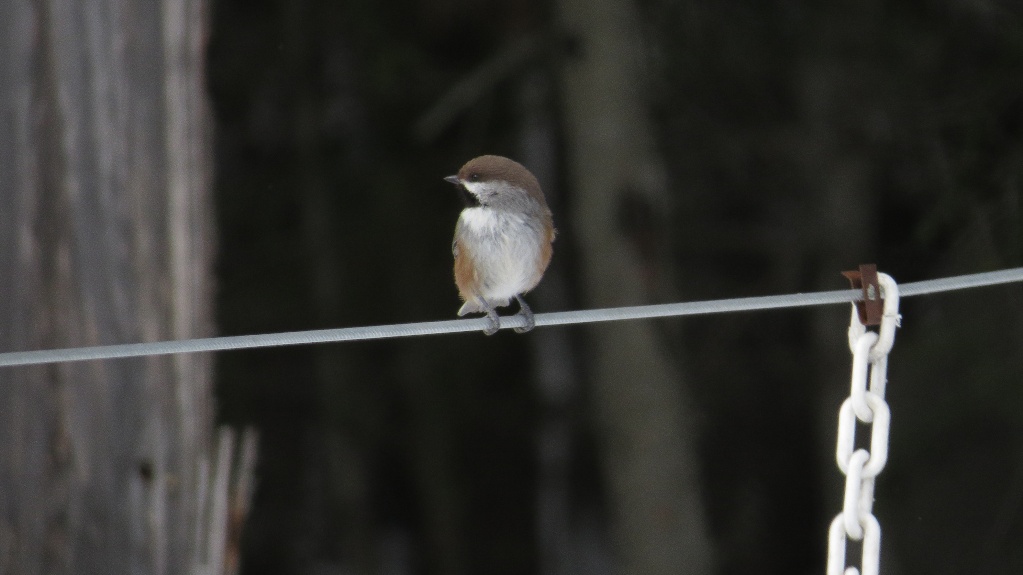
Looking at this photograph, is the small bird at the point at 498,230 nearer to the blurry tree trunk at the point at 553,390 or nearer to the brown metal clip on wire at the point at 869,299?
the brown metal clip on wire at the point at 869,299

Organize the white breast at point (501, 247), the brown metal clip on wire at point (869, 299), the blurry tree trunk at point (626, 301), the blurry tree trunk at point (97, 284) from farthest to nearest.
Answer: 1. the blurry tree trunk at point (626, 301)
2. the white breast at point (501, 247)
3. the blurry tree trunk at point (97, 284)
4. the brown metal clip on wire at point (869, 299)

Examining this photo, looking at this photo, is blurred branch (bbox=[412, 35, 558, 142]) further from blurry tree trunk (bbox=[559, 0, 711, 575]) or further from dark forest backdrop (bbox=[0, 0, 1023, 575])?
blurry tree trunk (bbox=[559, 0, 711, 575])

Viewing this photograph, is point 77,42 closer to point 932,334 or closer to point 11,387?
point 11,387

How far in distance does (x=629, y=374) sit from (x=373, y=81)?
268 cm

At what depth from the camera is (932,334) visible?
689 cm

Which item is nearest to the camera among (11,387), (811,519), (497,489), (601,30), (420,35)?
(11,387)

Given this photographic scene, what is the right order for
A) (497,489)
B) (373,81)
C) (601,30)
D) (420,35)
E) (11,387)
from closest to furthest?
(11,387) → (601,30) → (373,81) → (420,35) → (497,489)

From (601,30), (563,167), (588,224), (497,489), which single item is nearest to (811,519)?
(497,489)

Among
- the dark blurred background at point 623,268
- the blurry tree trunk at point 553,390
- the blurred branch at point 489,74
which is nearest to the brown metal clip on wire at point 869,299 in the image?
the dark blurred background at point 623,268

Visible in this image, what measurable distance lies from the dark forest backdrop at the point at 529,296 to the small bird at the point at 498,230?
927 millimetres

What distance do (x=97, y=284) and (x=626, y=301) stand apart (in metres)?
4.03

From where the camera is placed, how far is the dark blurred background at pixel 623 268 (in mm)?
6707

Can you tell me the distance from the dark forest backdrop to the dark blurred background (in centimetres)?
3

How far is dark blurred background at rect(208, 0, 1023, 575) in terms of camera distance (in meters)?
6.71
